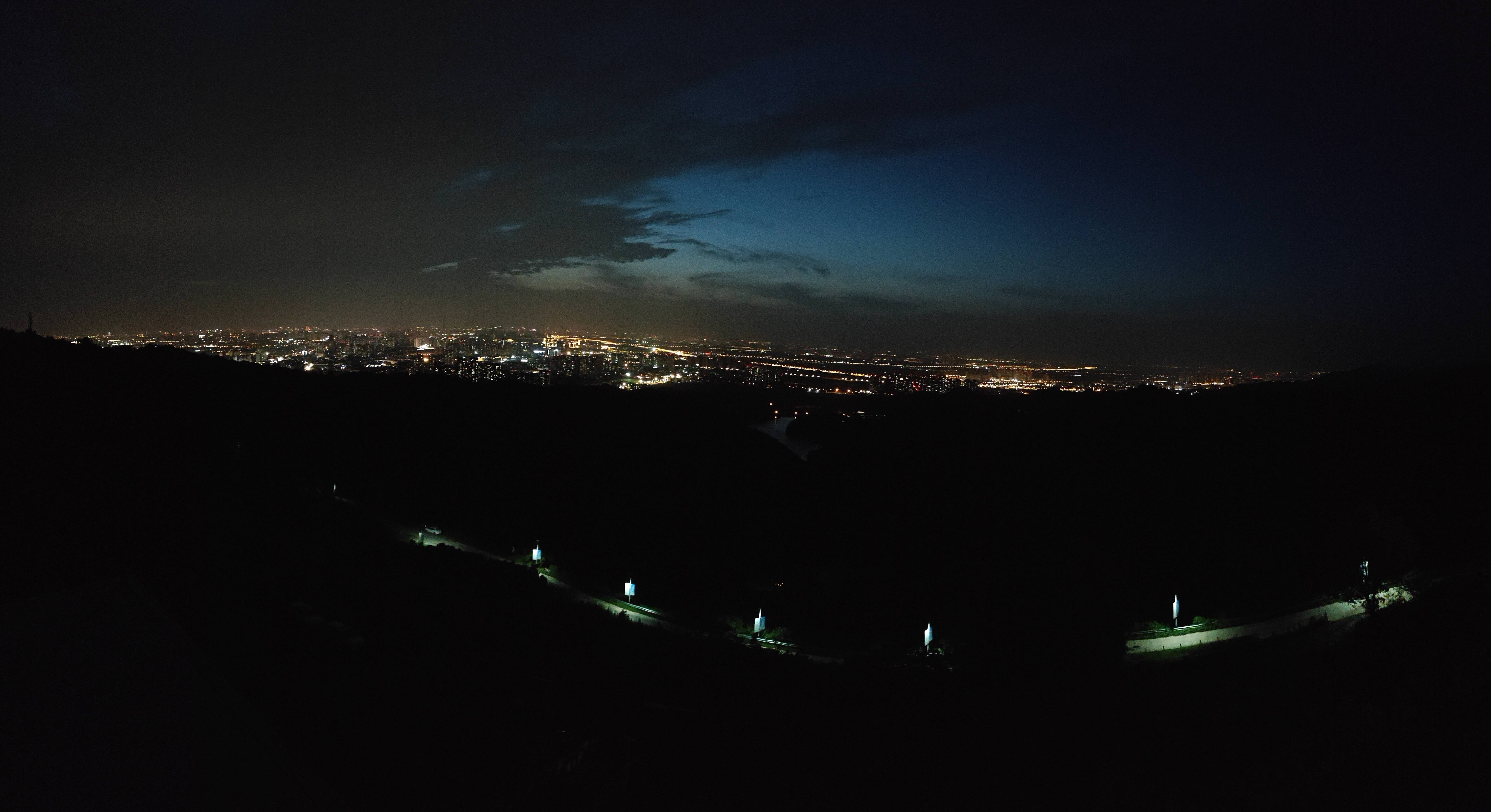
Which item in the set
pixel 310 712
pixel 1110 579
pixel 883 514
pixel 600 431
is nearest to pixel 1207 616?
pixel 1110 579

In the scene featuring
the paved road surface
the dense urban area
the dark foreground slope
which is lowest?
the paved road surface

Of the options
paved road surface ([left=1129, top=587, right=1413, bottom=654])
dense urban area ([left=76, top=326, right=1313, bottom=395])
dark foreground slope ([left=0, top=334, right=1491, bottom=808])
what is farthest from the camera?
dense urban area ([left=76, top=326, right=1313, bottom=395])

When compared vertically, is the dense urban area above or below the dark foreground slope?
above

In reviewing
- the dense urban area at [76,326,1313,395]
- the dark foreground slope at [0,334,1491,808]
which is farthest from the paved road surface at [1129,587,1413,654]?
the dense urban area at [76,326,1313,395]

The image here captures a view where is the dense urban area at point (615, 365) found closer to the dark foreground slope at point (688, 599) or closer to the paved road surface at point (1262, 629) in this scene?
the dark foreground slope at point (688, 599)

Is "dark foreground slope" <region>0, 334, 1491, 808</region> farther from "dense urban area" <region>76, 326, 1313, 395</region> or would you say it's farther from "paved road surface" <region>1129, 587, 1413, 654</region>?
"dense urban area" <region>76, 326, 1313, 395</region>

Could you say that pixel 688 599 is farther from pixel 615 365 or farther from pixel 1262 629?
pixel 615 365

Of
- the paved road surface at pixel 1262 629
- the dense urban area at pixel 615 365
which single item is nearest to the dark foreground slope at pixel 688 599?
the paved road surface at pixel 1262 629
